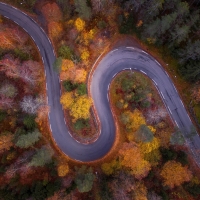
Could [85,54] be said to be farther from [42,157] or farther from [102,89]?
[42,157]

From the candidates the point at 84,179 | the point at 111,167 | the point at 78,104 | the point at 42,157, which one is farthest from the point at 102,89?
the point at 84,179

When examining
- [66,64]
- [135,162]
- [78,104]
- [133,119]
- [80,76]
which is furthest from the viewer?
[133,119]

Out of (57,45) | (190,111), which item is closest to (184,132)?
(190,111)

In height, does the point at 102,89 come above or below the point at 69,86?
below

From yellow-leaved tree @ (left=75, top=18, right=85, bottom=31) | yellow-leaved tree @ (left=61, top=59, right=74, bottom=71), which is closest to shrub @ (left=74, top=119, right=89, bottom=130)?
yellow-leaved tree @ (left=61, top=59, right=74, bottom=71)

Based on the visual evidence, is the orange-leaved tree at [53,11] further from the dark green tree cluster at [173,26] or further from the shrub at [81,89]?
the shrub at [81,89]

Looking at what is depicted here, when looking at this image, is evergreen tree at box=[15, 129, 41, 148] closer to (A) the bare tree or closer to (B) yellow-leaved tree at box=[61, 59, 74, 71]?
(A) the bare tree
